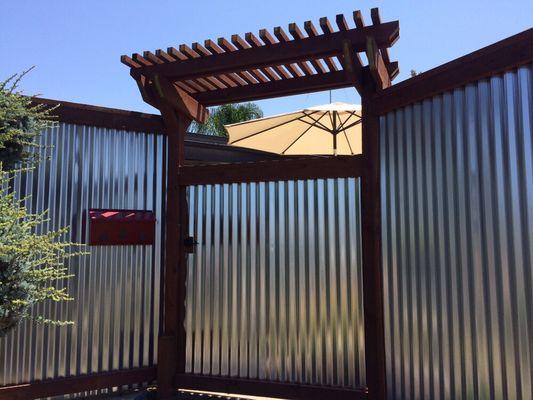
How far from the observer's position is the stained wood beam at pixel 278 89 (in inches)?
200

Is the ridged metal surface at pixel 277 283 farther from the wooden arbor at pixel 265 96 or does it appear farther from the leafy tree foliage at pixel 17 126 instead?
the leafy tree foliage at pixel 17 126

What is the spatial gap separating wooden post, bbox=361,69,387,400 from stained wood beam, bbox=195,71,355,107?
636mm

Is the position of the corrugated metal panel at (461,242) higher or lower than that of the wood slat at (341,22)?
lower

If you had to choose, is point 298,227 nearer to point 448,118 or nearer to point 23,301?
point 448,118

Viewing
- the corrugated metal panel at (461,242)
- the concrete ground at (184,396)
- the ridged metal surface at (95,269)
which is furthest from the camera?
the concrete ground at (184,396)

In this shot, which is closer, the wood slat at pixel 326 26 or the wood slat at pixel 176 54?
the wood slat at pixel 326 26

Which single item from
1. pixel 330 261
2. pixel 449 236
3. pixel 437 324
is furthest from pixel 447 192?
pixel 330 261

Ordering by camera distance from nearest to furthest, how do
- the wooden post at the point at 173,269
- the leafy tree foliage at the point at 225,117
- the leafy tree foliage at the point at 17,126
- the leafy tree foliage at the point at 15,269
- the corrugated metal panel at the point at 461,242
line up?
the corrugated metal panel at the point at 461,242 → the leafy tree foliage at the point at 15,269 → the leafy tree foliage at the point at 17,126 → the wooden post at the point at 173,269 → the leafy tree foliage at the point at 225,117

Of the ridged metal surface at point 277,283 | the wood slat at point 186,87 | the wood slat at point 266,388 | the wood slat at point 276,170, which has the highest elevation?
the wood slat at point 186,87

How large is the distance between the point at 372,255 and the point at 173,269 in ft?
6.54

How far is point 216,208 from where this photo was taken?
5.13 m

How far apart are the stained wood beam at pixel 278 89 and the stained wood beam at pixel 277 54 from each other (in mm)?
558

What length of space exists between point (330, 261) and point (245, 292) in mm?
885

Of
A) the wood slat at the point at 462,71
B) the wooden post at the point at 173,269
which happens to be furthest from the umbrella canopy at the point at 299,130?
the wood slat at the point at 462,71
